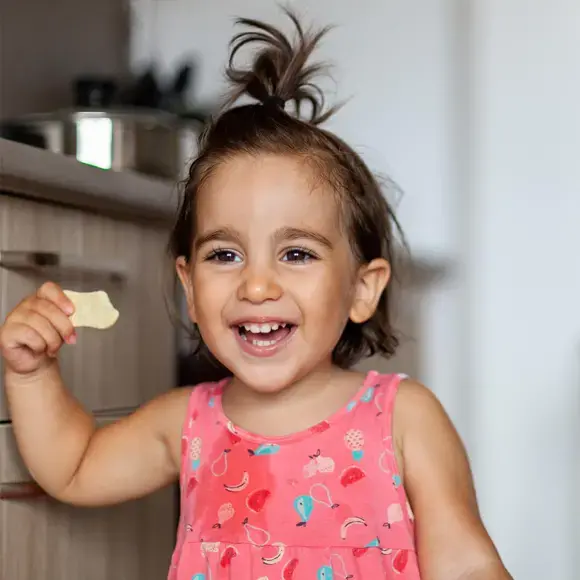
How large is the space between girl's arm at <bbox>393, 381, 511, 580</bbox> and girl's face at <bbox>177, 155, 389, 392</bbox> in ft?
0.36

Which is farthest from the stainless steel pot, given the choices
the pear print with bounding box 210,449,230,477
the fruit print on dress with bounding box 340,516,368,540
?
the fruit print on dress with bounding box 340,516,368,540

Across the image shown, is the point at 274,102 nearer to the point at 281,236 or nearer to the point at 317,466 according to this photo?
the point at 281,236

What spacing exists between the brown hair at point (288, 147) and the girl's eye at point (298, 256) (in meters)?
0.07

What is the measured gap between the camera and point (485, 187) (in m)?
1.74

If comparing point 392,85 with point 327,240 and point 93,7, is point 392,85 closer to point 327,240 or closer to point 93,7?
point 93,7

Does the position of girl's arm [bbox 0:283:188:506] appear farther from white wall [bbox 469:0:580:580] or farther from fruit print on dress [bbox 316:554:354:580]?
white wall [bbox 469:0:580:580]

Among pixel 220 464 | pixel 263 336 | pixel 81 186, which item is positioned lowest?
pixel 220 464

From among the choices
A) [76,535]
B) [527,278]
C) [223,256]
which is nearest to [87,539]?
[76,535]

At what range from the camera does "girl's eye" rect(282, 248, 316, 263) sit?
0.88m

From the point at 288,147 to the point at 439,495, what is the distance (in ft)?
1.19

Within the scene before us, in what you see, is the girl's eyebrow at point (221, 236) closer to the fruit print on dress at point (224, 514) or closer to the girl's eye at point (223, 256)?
the girl's eye at point (223, 256)

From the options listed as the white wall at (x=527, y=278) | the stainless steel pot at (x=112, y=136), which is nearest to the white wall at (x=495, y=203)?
the white wall at (x=527, y=278)

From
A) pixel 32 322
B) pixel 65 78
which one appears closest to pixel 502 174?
pixel 65 78

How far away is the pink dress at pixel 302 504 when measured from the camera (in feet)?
2.79
